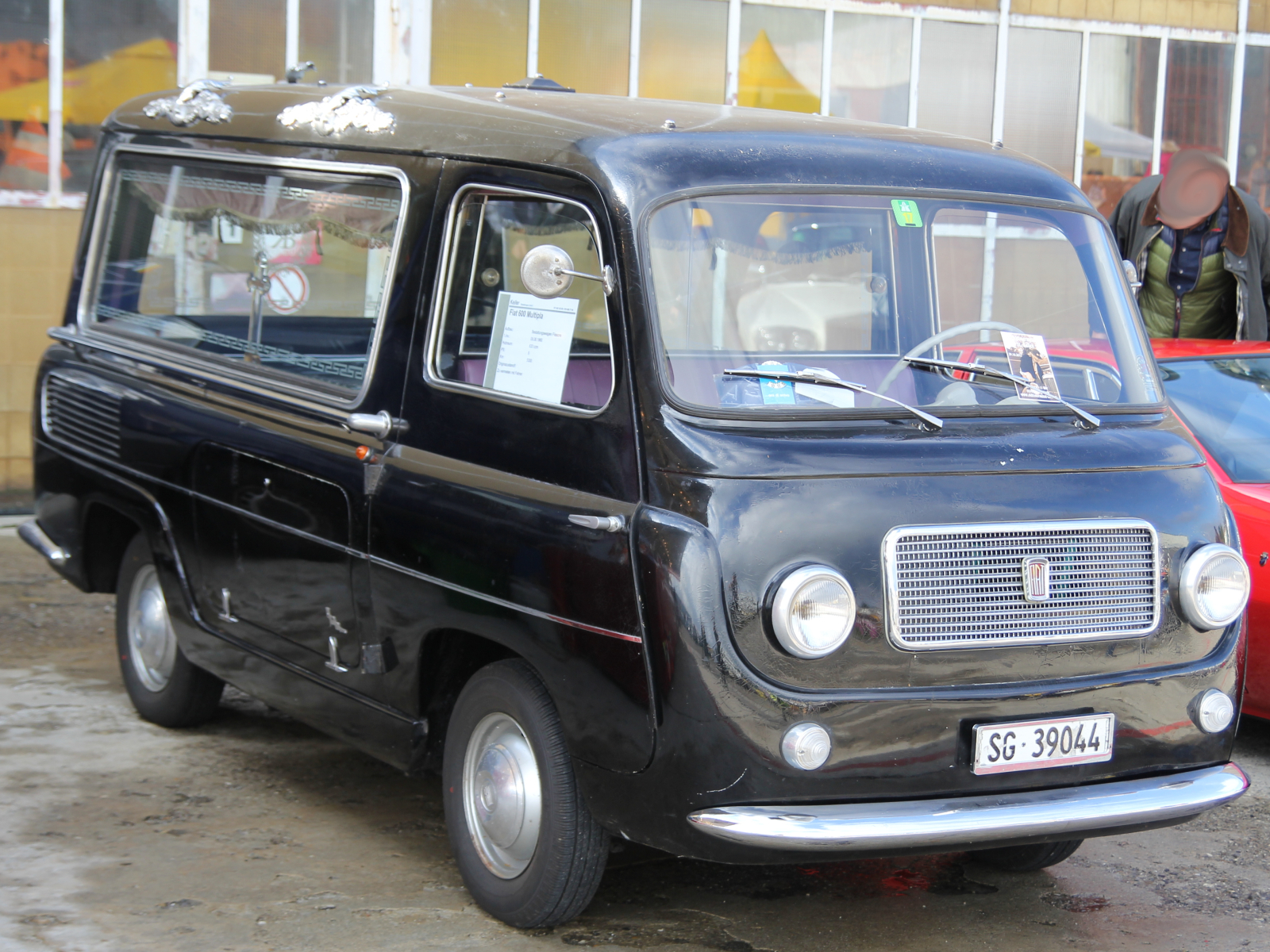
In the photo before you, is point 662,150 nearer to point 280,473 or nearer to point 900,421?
point 900,421

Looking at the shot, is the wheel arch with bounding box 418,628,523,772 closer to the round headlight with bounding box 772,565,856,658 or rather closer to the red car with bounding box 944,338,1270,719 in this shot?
the round headlight with bounding box 772,565,856,658

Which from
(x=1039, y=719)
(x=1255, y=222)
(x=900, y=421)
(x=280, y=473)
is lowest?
(x=1039, y=719)

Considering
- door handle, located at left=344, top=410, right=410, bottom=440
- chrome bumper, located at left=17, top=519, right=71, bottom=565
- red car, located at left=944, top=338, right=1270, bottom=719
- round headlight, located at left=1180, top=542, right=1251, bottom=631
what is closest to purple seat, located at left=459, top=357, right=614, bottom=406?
door handle, located at left=344, top=410, right=410, bottom=440

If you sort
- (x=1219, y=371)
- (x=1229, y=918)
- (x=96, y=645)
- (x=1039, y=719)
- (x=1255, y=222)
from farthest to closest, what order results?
(x=1255, y=222) < (x=96, y=645) < (x=1219, y=371) < (x=1229, y=918) < (x=1039, y=719)

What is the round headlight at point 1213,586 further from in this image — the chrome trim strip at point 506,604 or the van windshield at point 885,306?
the chrome trim strip at point 506,604

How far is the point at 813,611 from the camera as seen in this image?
144 inches

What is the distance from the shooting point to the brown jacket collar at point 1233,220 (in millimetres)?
8555

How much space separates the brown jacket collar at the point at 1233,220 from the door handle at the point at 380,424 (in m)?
5.59

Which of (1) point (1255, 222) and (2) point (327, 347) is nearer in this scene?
(2) point (327, 347)

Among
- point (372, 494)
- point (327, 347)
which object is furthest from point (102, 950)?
point (327, 347)

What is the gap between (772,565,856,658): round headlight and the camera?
363 cm

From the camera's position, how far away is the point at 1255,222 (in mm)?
8758

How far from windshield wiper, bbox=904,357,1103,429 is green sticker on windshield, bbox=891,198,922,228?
403 millimetres

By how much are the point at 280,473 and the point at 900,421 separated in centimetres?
202
